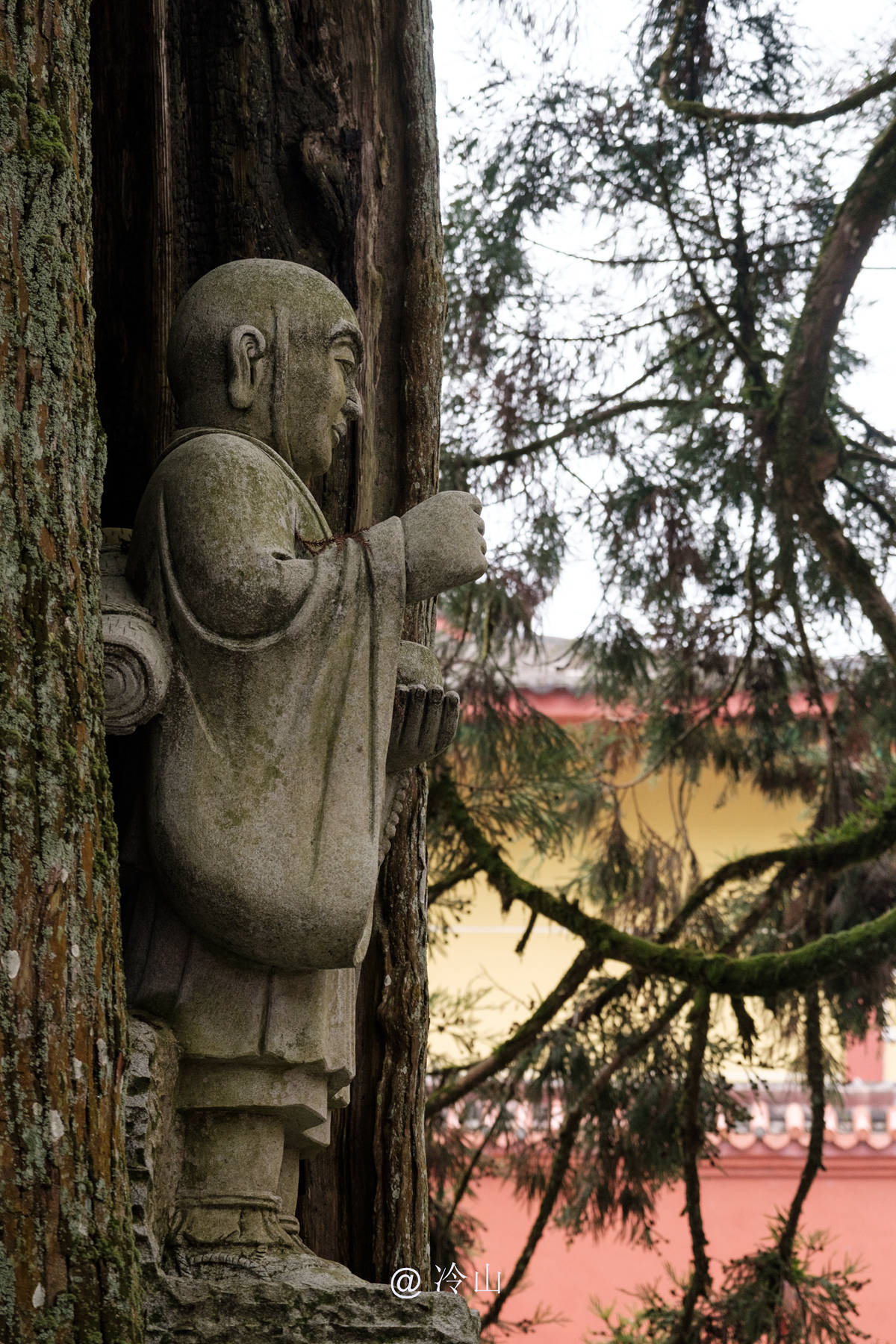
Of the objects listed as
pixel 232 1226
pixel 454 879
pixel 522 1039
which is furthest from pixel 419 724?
pixel 522 1039

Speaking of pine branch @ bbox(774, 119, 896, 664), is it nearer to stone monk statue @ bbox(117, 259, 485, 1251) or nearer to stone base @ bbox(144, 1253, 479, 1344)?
stone monk statue @ bbox(117, 259, 485, 1251)

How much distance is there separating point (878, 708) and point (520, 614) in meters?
1.26

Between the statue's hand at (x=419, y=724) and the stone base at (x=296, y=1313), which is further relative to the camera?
the statue's hand at (x=419, y=724)

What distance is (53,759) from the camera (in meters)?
1.56

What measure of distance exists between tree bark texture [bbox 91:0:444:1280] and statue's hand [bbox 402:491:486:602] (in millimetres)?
736

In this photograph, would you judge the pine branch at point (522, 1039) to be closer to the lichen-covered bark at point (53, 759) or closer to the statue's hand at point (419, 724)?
the statue's hand at point (419, 724)

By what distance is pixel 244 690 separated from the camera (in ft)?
6.45

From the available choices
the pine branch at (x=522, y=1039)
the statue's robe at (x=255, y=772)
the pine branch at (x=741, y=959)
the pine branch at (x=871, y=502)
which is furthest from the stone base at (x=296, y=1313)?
the pine branch at (x=871, y=502)

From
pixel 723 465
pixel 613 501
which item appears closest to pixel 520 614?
pixel 613 501

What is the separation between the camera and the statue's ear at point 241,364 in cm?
217

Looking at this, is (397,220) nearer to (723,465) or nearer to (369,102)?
(369,102)

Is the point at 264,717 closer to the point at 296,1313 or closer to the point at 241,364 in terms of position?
the point at 241,364

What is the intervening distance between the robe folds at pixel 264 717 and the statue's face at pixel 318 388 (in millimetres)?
181

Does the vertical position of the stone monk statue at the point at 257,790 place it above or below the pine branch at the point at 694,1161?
above
